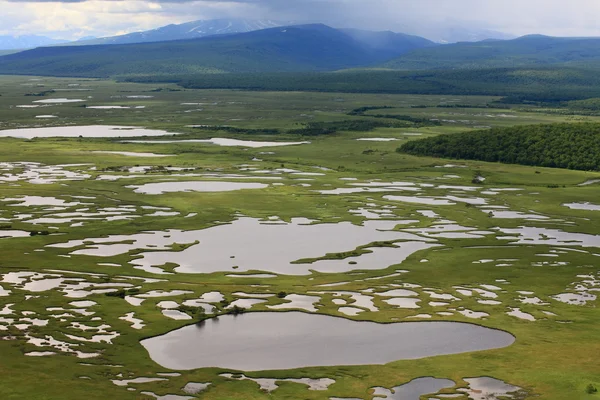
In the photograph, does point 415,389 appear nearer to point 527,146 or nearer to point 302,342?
point 302,342

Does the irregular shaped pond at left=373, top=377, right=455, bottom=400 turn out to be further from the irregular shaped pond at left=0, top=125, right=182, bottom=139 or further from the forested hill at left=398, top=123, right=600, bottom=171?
the irregular shaped pond at left=0, top=125, right=182, bottom=139

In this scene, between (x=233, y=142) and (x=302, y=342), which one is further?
(x=233, y=142)

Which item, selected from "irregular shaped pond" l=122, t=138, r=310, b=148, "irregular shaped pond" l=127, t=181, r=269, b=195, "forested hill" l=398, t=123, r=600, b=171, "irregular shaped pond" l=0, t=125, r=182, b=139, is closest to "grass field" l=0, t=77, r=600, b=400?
"irregular shaped pond" l=127, t=181, r=269, b=195

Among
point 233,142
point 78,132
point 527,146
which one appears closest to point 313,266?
point 527,146

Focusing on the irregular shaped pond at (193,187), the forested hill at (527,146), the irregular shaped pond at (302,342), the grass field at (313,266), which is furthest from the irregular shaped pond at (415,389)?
the forested hill at (527,146)

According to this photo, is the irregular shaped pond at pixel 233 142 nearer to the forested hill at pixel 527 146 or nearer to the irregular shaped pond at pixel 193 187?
the forested hill at pixel 527 146

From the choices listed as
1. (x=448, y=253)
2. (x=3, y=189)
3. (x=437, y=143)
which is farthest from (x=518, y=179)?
(x=3, y=189)
